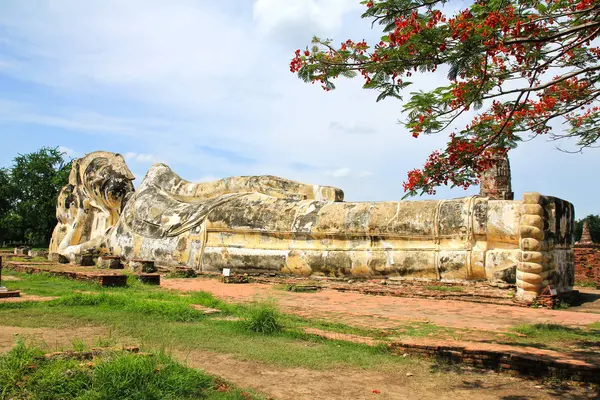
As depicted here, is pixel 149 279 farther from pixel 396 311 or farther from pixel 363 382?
pixel 363 382

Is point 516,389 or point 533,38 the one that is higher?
point 533,38

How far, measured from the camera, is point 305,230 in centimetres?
1148

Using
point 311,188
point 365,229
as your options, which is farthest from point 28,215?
point 365,229

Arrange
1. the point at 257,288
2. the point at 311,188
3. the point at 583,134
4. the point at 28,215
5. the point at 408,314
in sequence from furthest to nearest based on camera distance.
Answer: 1. the point at 28,215
2. the point at 311,188
3. the point at 257,288
4. the point at 408,314
5. the point at 583,134

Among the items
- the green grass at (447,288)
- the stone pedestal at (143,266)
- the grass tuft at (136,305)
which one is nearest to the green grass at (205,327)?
the grass tuft at (136,305)

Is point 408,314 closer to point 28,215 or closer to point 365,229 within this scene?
point 365,229

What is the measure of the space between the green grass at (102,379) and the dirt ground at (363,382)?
0.42m

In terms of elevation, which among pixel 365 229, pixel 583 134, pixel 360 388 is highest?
pixel 583 134

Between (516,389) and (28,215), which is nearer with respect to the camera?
(516,389)

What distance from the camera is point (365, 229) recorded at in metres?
10.9

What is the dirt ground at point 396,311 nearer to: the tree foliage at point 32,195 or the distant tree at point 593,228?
the tree foliage at point 32,195

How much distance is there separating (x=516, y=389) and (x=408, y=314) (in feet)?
10.9

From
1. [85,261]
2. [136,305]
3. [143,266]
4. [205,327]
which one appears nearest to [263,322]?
[205,327]

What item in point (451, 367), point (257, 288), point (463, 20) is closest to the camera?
point (463, 20)
